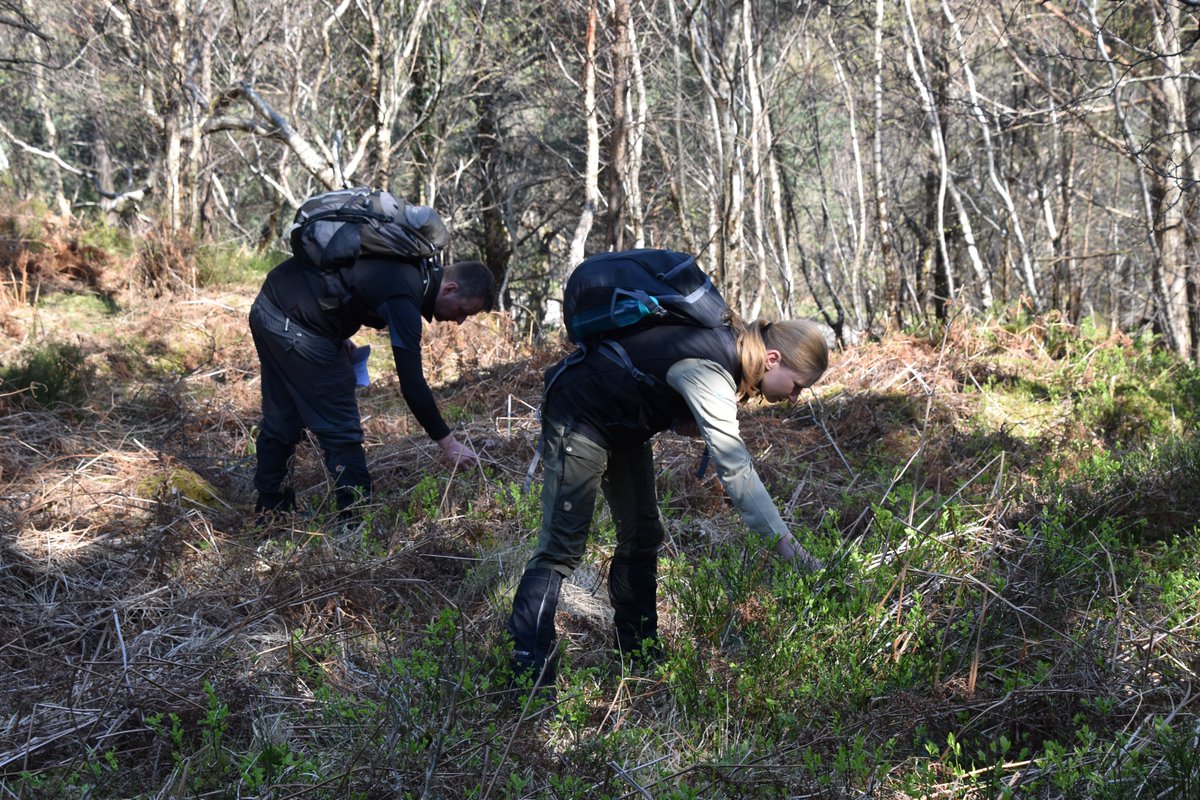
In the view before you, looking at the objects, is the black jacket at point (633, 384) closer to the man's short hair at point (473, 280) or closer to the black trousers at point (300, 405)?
the man's short hair at point (473, 280)

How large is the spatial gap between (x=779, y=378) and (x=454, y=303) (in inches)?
71.6

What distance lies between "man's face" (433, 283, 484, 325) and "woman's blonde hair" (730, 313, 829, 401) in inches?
63.0

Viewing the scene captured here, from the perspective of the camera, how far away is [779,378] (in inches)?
126

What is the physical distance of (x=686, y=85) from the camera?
58.0 feet

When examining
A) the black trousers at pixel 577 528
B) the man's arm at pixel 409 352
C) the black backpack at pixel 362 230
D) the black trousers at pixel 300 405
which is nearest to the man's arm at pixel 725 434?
the black trousers at pixel 577 528

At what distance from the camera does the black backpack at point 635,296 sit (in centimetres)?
314

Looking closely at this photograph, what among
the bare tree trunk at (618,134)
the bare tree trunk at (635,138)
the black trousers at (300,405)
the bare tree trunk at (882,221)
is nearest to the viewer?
the black trousers at (300,405)

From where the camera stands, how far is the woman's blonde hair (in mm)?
3170

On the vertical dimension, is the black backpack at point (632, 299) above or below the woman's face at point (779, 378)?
above

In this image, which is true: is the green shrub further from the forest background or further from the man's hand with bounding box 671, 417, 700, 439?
the man's hand with bounding box 671, 417, 700, 439

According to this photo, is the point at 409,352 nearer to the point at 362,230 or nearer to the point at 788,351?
the point at 362,230

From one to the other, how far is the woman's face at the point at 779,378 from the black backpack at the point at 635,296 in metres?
0.22

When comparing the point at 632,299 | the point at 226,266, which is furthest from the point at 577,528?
the point at 226,266

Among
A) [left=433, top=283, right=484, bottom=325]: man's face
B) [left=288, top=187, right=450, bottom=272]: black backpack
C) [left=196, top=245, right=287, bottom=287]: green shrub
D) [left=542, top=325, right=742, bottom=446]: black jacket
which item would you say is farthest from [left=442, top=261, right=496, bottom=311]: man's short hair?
[left=196, top=245, right=287, bottom=287]: green shrub
